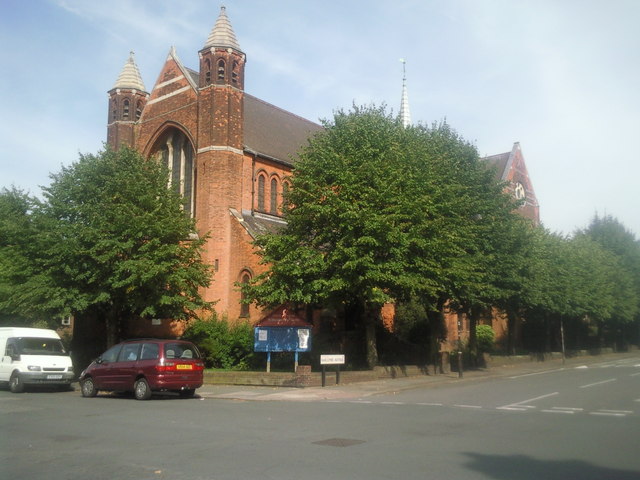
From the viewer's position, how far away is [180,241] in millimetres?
27094

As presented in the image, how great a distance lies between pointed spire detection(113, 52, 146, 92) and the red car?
24122mm

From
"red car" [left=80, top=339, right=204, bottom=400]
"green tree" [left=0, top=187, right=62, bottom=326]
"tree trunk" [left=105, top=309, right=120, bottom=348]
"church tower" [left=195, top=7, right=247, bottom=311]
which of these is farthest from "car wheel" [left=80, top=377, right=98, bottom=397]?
"church tower" [left=195, top=7, right=247, bottom=311]

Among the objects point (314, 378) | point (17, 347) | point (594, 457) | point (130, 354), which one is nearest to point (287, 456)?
point (594, 457)

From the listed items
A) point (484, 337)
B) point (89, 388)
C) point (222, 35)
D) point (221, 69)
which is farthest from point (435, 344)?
point (222, 35)

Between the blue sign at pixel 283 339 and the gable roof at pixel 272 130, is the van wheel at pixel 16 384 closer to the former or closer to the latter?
the blue sign at pixel 283 339

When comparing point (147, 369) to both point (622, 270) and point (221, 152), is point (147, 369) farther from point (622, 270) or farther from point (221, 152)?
point (622, 270)

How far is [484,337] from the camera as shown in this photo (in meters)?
43.5

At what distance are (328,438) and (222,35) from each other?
91.3 feet

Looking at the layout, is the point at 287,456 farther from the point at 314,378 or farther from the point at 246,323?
the point at 246,323

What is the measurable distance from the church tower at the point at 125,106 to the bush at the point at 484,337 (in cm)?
2672

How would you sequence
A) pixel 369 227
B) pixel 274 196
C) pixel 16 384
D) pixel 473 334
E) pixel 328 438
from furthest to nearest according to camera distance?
pixel 274 196, pixel 473 334, pixel 369 227, pixel 16 384, pixel 328 438

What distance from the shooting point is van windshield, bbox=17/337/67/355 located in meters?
21.0

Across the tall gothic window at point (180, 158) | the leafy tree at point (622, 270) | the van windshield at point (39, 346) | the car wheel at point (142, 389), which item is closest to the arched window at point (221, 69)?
the tall gothic window at point (180, 158)

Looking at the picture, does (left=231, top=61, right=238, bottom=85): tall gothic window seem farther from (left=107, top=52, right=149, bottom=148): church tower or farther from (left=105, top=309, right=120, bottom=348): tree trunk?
(left=105, top=309, right=120, bottom=348): tree trunk
